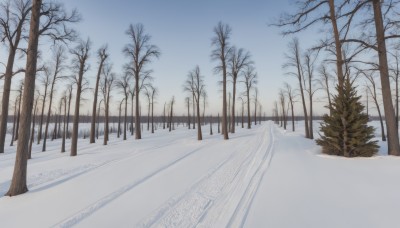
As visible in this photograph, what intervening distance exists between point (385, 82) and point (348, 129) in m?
2.79

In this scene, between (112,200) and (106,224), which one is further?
(112,200)

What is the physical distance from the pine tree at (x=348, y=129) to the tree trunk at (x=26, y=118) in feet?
39.1

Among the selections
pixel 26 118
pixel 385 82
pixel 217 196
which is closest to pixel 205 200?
pixel 217 196

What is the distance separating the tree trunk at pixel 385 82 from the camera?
928 centimetres

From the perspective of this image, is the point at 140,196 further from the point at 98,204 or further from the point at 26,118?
the point at 26,118

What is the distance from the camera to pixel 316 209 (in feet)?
13.9

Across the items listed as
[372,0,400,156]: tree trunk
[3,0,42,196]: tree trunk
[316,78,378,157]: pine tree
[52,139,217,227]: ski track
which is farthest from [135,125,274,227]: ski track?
[372,0,400,156]: tree trunk

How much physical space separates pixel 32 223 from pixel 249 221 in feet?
13.9

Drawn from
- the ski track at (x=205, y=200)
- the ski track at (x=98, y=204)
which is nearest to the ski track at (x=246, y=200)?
the ski track at (x=205, y=200)

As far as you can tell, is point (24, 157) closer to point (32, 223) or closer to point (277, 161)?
point (32, 223)

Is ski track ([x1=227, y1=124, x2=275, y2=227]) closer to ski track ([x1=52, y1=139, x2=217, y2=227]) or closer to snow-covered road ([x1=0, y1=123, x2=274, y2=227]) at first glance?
snow-covered road ([x1=0, y1=123, x2=274, y2=227])

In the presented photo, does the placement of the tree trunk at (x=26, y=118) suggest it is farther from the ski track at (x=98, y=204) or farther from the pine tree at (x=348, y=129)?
the pine tree at (x=348, y=129)

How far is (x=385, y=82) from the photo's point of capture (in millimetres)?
9586

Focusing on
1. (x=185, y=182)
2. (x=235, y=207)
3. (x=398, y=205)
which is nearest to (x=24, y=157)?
(x=185, y=182)
